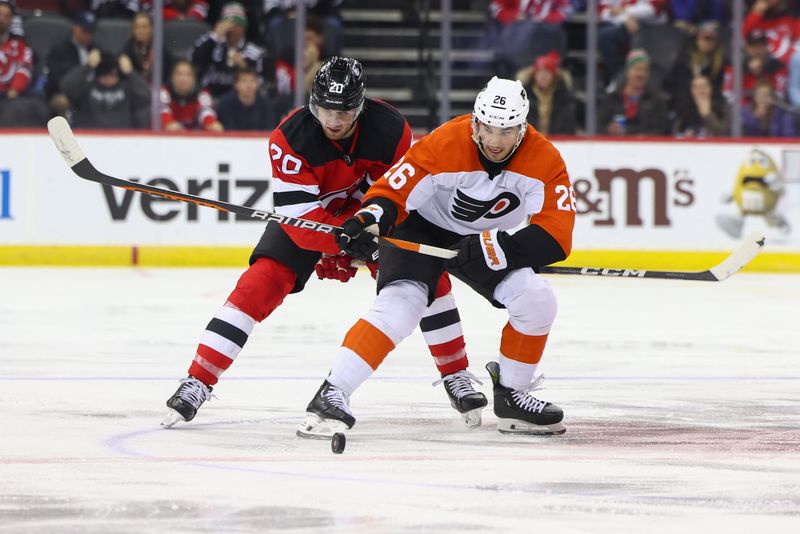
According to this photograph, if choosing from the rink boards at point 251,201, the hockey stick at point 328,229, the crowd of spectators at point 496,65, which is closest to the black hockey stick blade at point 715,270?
the hockey stick at point 328,229

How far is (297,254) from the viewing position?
4.66 m

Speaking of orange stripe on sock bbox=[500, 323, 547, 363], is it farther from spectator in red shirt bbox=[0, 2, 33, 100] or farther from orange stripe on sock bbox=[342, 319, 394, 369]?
spectator in red shirt bbox=[0, 2, 33, 100]

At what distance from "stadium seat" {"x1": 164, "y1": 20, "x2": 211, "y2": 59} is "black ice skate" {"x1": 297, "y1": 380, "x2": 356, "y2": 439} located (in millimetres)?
6946

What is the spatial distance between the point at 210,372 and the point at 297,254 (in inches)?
17.1

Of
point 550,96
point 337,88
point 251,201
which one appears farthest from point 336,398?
point 550,96

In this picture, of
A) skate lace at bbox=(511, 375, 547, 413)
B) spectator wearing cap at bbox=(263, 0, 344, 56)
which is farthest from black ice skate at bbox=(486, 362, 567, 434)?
spectator wearing cap at bbox=(263, 0, 344, 56)

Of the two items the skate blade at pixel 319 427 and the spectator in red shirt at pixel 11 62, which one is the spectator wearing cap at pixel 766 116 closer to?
the spectator in red shirt at pixel 11 62

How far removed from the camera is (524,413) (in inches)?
176

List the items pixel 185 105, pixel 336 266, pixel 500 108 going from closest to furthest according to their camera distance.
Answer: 1. pixel 500 108
2. pixel 336 266
3. pixel 185 105

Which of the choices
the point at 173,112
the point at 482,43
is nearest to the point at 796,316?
the point at 482,43

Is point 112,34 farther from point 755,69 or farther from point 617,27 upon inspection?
point 755,69

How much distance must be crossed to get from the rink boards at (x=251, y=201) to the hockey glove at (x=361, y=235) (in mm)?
6359

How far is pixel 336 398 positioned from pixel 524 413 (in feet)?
1.95

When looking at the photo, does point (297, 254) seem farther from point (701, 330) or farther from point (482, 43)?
point (482, 43)
